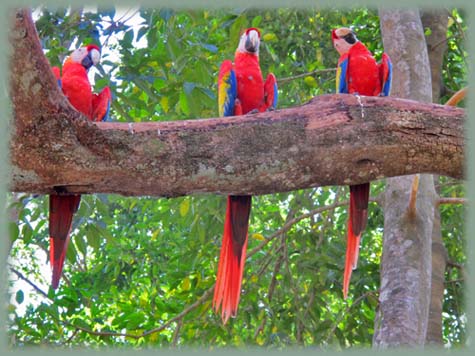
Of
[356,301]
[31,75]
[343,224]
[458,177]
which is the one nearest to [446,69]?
[343,224]

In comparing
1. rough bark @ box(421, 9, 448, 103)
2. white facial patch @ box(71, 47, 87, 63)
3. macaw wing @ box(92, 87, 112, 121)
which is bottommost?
macaw wing @ box(92, 87, 112, 121)

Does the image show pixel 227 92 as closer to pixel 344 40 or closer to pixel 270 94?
pixel 270 94

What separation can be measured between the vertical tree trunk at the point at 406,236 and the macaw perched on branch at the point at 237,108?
2.88ft

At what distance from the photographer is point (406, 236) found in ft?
11.2

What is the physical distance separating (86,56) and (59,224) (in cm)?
94

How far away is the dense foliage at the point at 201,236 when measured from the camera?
134 inches

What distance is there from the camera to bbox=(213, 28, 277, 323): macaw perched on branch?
111 inches

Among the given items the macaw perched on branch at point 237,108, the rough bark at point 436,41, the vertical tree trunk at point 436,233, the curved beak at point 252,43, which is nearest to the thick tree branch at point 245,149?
the macaw perched on branch at point 237,108

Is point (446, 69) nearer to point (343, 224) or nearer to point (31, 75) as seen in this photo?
point (343, 224)

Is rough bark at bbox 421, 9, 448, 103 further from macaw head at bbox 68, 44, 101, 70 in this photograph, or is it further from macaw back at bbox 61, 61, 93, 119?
macaw back at bbox 61, 61, 93, 119

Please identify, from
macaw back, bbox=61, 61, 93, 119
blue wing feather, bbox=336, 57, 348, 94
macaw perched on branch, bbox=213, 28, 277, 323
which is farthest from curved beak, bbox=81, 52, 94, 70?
blue wing feather, bbox=336, 57, 348, 94

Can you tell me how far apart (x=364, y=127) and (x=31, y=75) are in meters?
1.10

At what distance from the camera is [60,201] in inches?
106

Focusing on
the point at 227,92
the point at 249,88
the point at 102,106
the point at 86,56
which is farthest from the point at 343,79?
the point at 86,56
